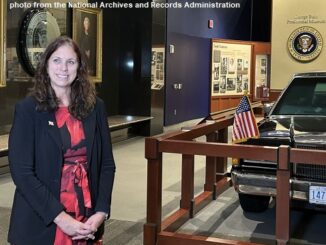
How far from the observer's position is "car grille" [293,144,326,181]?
478 cm

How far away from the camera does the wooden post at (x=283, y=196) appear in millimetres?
4109

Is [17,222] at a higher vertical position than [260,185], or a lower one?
higher

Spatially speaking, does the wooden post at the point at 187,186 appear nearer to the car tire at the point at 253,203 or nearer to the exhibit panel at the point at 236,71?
the car tire at the point at 253,203

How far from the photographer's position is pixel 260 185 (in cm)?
496

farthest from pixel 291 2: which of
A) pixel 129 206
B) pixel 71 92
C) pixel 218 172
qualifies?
pixel 71 92

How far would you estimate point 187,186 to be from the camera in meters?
5.88

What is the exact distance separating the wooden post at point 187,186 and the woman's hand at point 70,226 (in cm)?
349

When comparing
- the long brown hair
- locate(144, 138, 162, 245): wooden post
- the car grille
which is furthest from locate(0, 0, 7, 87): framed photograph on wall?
the long brown hair

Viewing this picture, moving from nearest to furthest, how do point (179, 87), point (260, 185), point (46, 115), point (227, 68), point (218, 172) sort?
point (46, 115) → point (260, 185) → point (218, 172) → point (179, 87) → point (227, 68)

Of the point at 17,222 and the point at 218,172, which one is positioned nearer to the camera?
the point at 17,222

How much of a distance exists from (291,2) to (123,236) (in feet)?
34.6

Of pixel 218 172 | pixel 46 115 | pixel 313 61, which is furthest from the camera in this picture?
pixel 313 61

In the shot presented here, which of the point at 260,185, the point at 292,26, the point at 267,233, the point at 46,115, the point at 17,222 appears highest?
the point at 292,26

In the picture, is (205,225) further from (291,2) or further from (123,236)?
(291,2)
